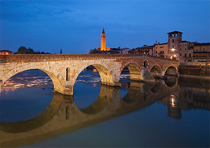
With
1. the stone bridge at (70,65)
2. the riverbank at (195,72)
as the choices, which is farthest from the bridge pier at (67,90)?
the riverbank at (195,72)

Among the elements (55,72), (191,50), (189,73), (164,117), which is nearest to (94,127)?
(164,117)

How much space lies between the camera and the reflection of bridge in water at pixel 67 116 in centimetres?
1246

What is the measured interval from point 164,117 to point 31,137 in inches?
445

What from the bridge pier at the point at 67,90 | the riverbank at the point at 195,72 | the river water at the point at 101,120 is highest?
the riverbank at the point at 195,72

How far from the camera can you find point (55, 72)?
20109 millimetres

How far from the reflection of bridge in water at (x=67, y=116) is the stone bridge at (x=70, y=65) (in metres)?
2.51

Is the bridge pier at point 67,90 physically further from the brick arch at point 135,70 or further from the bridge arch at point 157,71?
the bridge arch at point 157,71

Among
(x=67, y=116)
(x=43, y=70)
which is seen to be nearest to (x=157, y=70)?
(x=43, y=70)

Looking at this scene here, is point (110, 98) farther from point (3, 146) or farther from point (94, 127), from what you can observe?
point (3, 146)

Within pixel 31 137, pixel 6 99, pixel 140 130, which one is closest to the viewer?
pixel 31 137

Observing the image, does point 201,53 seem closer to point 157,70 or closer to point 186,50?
point 186,50

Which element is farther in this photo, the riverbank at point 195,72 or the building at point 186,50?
the building at point 186,50

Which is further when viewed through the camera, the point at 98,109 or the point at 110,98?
the point at 110,98

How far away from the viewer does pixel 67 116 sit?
54.1ft
